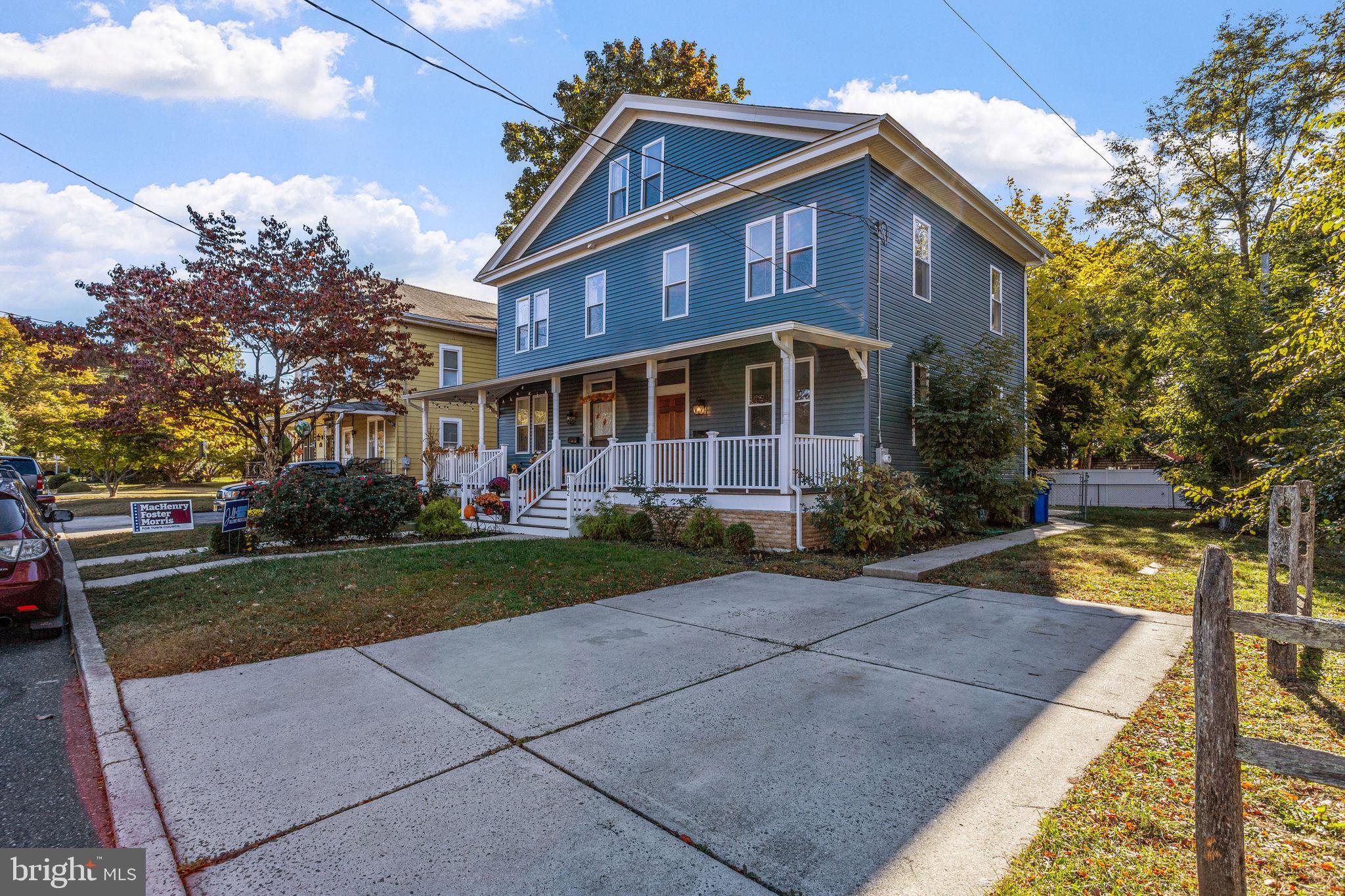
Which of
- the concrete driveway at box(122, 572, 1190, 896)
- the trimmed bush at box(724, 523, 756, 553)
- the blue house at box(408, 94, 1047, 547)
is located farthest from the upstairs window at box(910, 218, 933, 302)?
the concrete driveway at box(122, 572, 1190, 896)

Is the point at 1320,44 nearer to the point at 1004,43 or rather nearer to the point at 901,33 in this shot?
the point at 1004,43

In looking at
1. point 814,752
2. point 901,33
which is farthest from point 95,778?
point 901,33

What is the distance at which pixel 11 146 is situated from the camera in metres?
9.51

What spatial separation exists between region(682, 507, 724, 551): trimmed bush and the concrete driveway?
15.9 feet

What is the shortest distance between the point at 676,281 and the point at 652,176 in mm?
2927

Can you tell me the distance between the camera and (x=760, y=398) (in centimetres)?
1318

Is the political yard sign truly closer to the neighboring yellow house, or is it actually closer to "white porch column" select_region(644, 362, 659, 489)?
"white porch column" select_region(644, 362, 659, 489)

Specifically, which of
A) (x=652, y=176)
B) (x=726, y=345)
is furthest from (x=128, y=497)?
(x=726, y=345)

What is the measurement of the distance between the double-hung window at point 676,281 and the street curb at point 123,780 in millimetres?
11660

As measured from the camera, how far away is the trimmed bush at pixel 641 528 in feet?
37.8

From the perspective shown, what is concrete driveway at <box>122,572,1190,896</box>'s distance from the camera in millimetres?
2449

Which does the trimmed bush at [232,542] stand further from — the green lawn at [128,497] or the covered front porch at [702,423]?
the green lawn at [128,497]

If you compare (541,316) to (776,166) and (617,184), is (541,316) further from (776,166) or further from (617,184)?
(776,166)

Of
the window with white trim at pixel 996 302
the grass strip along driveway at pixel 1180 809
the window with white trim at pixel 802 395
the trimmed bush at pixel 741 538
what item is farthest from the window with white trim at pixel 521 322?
the grass strip along driveway at pixel 1180 809
